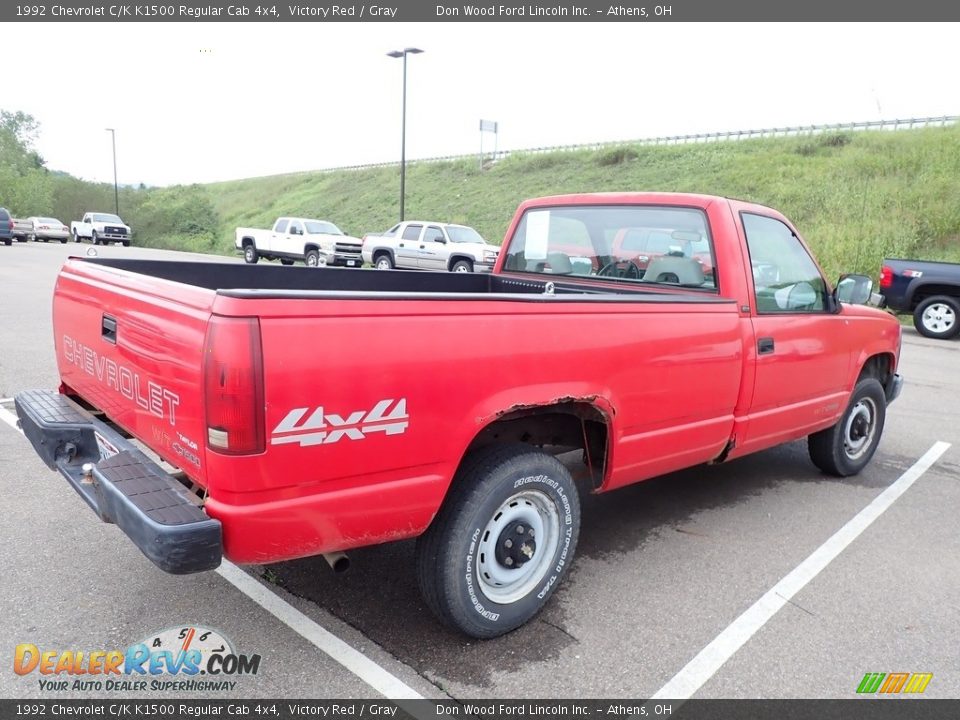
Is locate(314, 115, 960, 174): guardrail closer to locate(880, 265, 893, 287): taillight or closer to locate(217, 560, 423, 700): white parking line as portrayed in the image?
locate(880, 265, 893, 287): taillight

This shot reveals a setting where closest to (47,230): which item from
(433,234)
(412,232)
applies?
(412,232)

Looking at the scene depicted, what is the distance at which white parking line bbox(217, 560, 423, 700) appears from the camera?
2.56m

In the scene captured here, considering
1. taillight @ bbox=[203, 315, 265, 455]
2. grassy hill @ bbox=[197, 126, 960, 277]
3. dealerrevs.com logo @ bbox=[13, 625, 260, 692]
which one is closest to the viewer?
taillight @ bbox=[203, 315, 265, 455]

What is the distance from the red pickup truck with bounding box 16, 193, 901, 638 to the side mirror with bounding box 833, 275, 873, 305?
16cm

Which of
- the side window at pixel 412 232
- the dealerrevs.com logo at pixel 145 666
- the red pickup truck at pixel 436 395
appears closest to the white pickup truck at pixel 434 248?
the side window at pixel 412 232

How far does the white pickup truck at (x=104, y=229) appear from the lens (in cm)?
3991

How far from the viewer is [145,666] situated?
8.73 ft

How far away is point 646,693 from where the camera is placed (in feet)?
8.62

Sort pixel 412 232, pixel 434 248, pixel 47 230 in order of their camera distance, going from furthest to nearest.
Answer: pixel 47 230
pixel 412 232
pixel 434 248

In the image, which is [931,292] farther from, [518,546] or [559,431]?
[518,546]

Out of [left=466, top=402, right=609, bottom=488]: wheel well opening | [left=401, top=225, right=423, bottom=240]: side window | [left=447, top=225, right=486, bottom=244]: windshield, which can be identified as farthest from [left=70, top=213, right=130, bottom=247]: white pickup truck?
[left=466, top=402, right=609, bottom=488]: wheel well opening

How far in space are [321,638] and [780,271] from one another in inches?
127

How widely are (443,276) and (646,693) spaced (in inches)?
117

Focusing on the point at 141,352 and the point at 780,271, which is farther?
the point at 780,271
